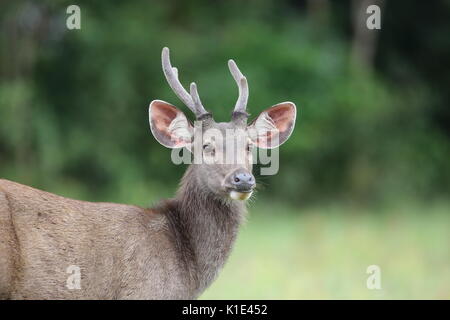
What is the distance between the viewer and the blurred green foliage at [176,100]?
15.9 metres

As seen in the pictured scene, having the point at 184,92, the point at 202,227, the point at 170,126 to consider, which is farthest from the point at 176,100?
the point at 202,227

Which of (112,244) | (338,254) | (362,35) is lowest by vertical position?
(338,254)

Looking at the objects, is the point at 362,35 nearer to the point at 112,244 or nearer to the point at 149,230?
the point at 149,230

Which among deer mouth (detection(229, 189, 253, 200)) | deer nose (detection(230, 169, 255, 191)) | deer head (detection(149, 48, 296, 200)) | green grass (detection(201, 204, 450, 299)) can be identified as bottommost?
green grass (detection(201, 204, 450, 299))

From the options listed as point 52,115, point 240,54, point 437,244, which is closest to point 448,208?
point 437,244

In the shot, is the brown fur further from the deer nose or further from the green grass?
the green grass

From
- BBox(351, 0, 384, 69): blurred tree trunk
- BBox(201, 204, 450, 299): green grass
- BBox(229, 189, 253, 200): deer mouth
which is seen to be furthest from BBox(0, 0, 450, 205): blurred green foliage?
BBox(229, 189, 253, 200): deer mouth

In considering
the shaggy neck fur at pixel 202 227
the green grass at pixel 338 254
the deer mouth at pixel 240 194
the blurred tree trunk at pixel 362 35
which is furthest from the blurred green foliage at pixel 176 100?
the deer mouth at pixel 240 194

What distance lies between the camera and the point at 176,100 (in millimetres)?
15945

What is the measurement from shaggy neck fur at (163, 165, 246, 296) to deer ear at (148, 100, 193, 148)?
26 cm

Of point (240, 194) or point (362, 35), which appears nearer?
point (240, 194)

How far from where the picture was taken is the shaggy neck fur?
6.48 m

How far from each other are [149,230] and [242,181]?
81 cm

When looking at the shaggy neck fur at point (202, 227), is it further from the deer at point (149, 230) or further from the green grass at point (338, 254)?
the green grass at point (338, 254)
